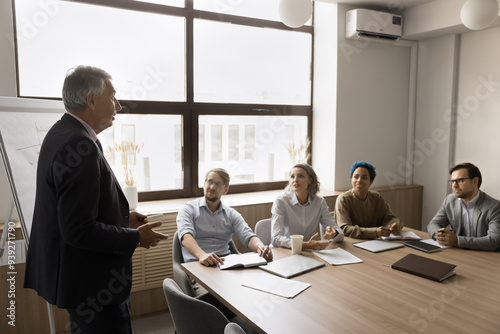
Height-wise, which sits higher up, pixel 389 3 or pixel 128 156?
pixel 389 3

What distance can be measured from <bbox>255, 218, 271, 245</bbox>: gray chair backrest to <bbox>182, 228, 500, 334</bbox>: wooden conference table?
Answer: 83 cm

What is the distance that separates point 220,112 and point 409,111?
228cm

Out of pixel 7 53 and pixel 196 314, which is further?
pixel 7 53

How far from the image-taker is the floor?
287 cm

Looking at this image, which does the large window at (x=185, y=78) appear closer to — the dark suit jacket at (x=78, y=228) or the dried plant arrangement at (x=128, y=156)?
the dried plant arrangement at (x=128, y=156)

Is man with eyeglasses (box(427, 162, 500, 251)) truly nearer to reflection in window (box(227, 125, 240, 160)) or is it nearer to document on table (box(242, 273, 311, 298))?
document on table (box(242, 273, 311, 298))

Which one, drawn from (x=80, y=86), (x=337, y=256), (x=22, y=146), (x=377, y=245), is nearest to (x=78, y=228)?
(x=80, y=86)

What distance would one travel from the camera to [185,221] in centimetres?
251

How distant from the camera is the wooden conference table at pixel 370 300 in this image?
1458 millimetres

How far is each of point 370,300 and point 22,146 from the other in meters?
1.90

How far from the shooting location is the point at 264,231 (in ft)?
9.50

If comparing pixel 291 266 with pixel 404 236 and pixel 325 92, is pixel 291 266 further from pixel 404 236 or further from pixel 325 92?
pixel 325 92

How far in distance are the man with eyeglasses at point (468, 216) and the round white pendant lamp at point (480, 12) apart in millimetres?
916

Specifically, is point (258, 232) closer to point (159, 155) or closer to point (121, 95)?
point (159, 155)
